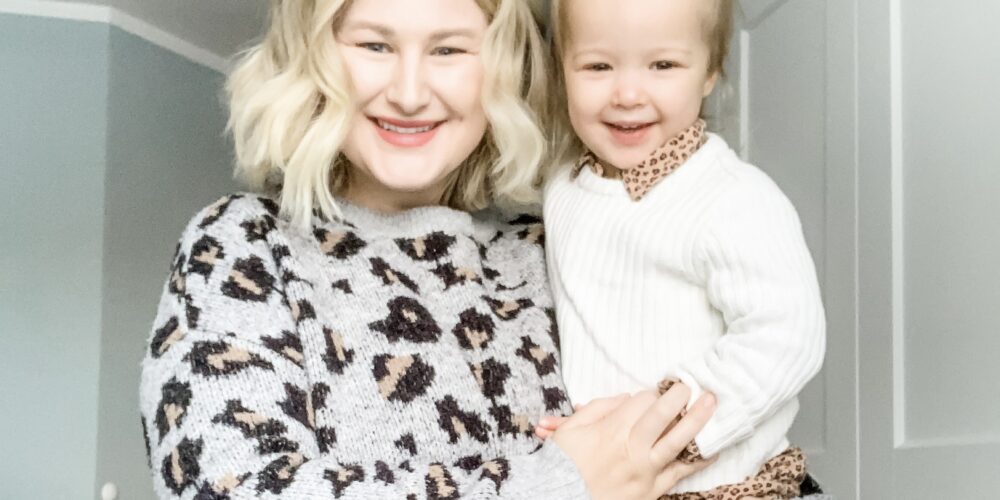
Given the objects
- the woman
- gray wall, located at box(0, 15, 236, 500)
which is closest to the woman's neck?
the woman

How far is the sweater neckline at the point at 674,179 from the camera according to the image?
3.75 ft

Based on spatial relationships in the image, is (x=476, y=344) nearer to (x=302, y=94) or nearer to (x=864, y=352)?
(x=302, y=94)

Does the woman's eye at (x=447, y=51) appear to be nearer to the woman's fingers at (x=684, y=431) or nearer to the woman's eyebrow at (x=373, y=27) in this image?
the woman's eyebrow at (x=373, y=27)

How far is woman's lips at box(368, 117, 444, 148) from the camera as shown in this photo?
125 cm

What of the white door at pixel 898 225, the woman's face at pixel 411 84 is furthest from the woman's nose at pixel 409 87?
the white door at pixel 898 225

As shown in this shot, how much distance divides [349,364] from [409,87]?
36 cm

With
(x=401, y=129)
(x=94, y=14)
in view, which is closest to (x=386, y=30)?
(x=401, y=129)

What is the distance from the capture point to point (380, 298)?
3.74 feet

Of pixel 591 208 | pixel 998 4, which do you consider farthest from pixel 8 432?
pixel 998 4

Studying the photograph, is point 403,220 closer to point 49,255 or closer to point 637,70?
point 637,70

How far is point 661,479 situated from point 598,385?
136 millimetres

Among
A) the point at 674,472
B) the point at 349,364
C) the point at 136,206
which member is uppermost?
the point at 136,206

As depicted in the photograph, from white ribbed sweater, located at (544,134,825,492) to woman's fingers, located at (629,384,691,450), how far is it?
36 mm

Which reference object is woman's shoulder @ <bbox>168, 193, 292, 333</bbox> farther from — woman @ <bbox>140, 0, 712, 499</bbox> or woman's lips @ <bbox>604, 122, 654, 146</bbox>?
woman's lips @ <bbox>604, 122, 654, 146</bbox>
